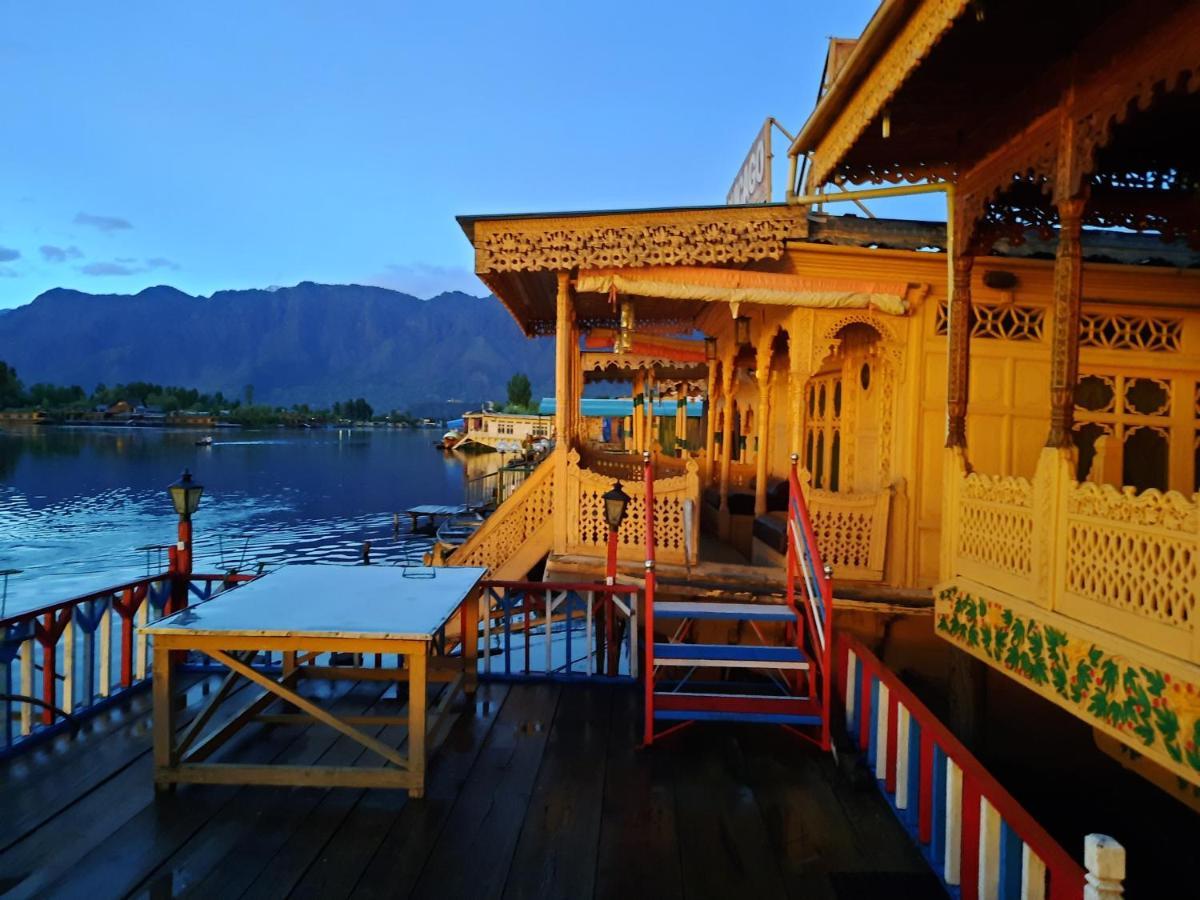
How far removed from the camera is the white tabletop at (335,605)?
13.0 feet

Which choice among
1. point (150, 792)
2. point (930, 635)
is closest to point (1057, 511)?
point (930, 635)

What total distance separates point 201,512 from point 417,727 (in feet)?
135

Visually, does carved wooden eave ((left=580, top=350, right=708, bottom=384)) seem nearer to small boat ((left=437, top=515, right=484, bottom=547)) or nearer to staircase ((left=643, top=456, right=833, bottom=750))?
staircase ((left=643, top=456, right=833, bottom=750))

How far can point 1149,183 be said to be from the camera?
6441 mm

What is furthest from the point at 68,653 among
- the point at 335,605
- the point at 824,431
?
the point at 824,431

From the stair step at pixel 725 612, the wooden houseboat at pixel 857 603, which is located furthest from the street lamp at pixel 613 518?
the stair step at pixel 725 612

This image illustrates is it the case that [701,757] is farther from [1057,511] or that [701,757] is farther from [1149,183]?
[1149,183]

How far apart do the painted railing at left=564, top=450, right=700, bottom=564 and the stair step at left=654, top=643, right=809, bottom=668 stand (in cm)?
292

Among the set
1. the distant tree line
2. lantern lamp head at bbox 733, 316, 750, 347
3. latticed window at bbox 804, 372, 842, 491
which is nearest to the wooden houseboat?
lantern lamp head at bbox 733, 316, 750, 347

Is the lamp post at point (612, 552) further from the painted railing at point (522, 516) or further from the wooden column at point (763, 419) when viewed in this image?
the wooden column at point (763, 419)

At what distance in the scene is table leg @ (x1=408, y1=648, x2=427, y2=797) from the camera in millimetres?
4066

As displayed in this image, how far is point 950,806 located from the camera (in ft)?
10.7

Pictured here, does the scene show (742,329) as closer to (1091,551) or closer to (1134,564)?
(1091,551)

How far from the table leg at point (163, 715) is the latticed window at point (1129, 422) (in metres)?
8.48
